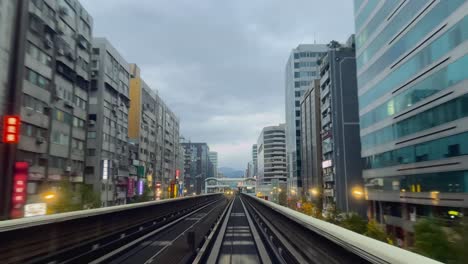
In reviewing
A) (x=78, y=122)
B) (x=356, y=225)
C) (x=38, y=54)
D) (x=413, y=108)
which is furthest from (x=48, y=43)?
(x=413, y=108)

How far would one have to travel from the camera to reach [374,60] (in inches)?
2253

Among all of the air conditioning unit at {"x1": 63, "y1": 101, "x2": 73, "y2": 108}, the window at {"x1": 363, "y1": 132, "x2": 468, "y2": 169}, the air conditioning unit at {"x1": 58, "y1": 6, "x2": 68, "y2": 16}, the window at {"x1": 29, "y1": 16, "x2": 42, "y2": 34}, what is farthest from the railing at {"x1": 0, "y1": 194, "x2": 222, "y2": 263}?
the air conditioning unit at {"x1": 58, "y1": 6, "x2": 68, "y2": 16}

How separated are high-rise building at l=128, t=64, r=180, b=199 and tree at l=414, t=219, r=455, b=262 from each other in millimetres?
87163

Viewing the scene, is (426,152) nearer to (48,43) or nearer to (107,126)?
(48,43)

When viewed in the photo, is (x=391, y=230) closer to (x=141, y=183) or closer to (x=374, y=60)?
(x=374, y=60)

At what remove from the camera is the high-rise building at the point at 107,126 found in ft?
234

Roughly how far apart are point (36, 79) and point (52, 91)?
170 inches

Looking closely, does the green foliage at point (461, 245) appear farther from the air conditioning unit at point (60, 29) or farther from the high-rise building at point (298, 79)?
the high-rise building at point (298, 79)

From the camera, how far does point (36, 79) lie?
1997 inches

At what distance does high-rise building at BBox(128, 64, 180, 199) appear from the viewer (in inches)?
4038

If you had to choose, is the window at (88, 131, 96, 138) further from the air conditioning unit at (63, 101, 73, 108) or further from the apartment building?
the air conditioning unit at (63, 101, 73, 108)

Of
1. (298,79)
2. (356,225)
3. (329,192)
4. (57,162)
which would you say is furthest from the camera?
(298,79)

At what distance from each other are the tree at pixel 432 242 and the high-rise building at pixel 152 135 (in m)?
87.2

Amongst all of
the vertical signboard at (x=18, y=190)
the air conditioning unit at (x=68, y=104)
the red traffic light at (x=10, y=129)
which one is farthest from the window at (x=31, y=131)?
the red traffic light at (x=10, y=129)
